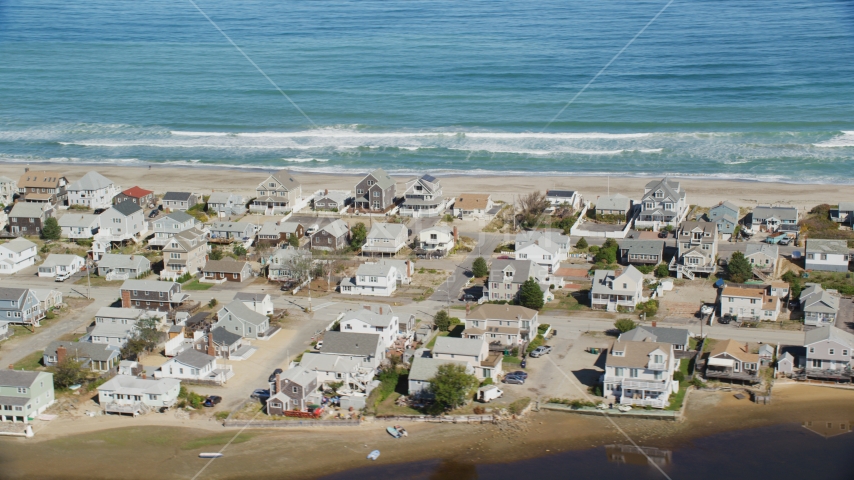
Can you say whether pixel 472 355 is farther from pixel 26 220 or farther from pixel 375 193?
pixel 26 220

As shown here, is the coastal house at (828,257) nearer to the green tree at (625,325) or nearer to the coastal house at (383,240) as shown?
the green tree at (625,325)

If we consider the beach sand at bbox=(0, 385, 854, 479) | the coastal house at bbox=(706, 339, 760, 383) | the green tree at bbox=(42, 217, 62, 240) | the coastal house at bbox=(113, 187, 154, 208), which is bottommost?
the beach sand at bbox=(0, 385, 854, 479)

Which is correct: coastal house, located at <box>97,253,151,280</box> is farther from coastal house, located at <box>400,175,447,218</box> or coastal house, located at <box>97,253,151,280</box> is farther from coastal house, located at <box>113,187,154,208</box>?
coastal house, located at <box>400,175,447,218</box>

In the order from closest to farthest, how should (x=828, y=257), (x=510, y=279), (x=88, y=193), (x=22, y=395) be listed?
1. (x=22, y=395)
2. (x=510, y=279)
3. (x=828, y=257)
4. (x=88, y=193)

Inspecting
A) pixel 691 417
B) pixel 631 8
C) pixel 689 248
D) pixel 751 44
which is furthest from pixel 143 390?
pixel 631 8

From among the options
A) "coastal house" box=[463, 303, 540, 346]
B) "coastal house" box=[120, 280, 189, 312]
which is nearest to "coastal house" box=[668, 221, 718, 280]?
"coastal house" box=[463, 303, 540, 346]

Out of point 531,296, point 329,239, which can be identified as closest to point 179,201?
point 329,239
